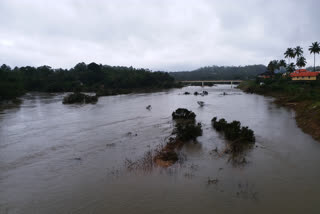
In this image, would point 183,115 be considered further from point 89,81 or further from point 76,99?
point 89,81

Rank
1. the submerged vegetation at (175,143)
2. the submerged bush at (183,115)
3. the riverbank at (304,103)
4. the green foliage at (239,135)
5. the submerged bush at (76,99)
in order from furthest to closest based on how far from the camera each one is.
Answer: the submerged bush at (76,99) → the submerged bush at (183,115) → the riverbank at (304,103) → the green foliage at (239,135) → the submerged vegetation at (175,143)

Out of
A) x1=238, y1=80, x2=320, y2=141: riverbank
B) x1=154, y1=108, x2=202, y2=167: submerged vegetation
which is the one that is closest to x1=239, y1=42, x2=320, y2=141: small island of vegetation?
x1=238, y1=80, x2=320, y2=141: riverbank

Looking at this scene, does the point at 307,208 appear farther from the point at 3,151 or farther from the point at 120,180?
the point at 3,151

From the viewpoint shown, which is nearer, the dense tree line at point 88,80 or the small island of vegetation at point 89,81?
the small island of vegetation at point 89,81

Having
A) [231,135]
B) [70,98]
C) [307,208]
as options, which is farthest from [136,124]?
[70,98]

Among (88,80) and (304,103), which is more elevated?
(88,80)

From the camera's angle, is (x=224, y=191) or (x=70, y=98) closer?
(x=224, y=191)

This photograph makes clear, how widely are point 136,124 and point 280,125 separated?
43.7 ft

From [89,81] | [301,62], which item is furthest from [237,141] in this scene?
[89,81]

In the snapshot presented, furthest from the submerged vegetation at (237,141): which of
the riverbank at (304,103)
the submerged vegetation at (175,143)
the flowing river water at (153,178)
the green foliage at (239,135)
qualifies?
the riverbank at (304,103)

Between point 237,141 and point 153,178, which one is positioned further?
point 237,141

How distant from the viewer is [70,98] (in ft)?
136

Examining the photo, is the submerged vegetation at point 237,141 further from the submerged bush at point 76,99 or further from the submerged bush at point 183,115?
the submerged bush at point 76,99

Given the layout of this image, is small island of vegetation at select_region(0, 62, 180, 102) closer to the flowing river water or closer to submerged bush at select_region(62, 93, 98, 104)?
submerged bush at select_region(62, 93, 98, 104)
